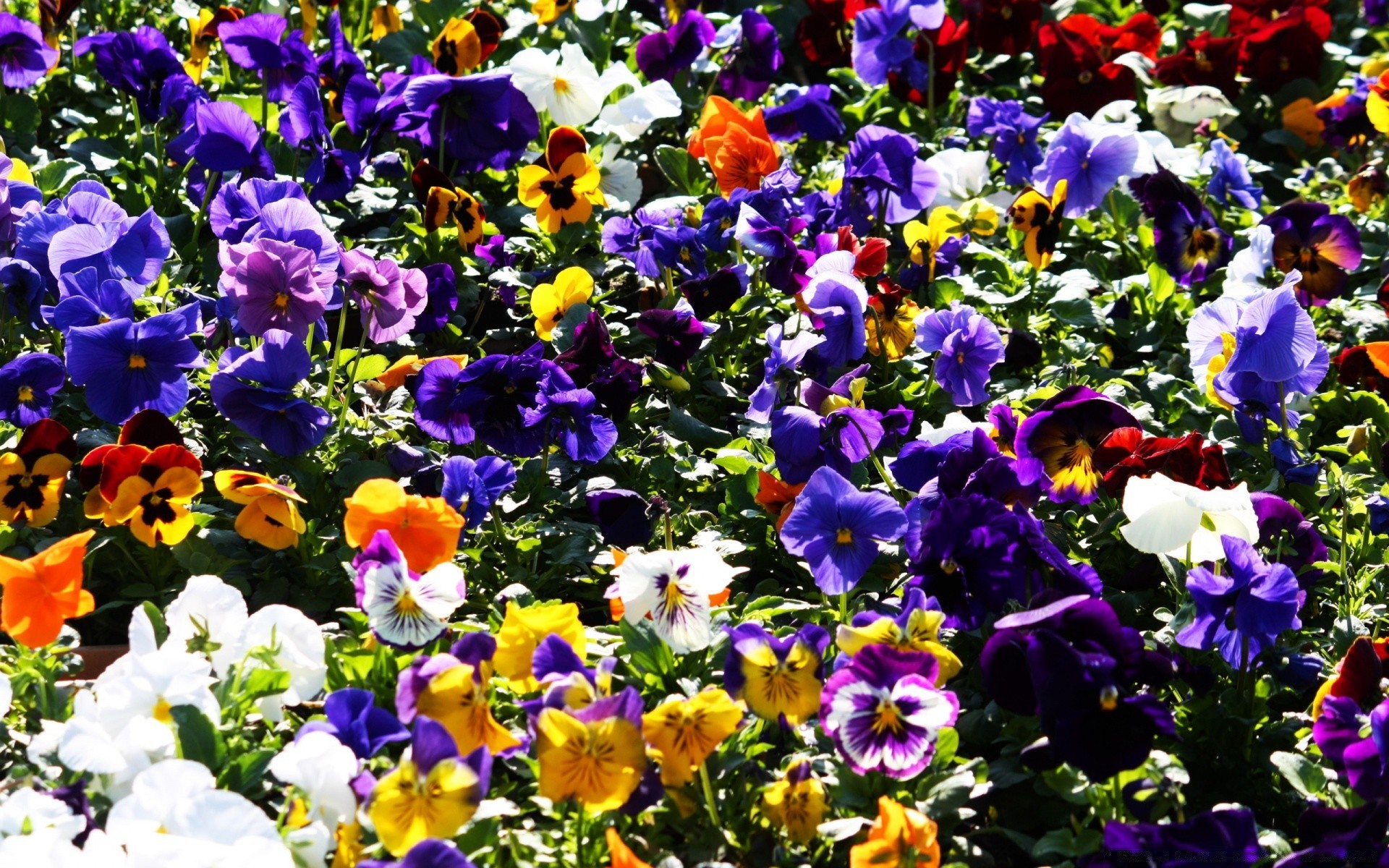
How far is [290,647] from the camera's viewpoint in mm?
1883

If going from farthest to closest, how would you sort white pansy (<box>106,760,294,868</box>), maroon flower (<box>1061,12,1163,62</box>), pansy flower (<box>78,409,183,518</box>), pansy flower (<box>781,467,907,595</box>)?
maroon flower (<box>1061,12,1163,62</box>) < pansy flower (<box>78,409,183,518</box>) < pansy flower (<box>781,467,907,595</box>) < white pansy (<box>106,760,294,868</box>)

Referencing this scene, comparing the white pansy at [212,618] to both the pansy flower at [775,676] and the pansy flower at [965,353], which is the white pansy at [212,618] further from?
the pansy flower at [965,353]

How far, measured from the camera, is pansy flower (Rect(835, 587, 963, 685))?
185 cm

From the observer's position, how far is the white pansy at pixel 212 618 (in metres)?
1.89

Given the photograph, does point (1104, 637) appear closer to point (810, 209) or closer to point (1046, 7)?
point (810, 209)

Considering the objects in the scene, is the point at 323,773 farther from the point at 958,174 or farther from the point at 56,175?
the point at 958,174

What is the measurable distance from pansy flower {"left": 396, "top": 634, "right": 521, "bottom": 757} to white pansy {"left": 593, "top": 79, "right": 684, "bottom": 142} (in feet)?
6.20

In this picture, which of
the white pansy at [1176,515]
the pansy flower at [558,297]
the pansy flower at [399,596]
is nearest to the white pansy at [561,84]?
the pansy flower at [558,297]

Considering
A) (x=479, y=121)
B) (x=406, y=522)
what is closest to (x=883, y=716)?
(x=406, y=522)

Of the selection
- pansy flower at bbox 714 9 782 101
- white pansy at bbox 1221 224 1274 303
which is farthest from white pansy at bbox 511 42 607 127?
white pansy at bbox 1221 224 1274 303

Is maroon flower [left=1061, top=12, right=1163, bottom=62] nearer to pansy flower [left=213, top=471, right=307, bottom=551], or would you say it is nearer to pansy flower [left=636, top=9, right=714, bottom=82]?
pansy flower [left=636, top=9, right=714, bottom=82]

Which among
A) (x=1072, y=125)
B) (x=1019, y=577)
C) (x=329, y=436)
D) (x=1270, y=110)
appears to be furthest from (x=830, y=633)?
(x=1270, y=110)

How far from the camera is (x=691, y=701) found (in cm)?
174

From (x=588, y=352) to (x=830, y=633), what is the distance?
71 cm
